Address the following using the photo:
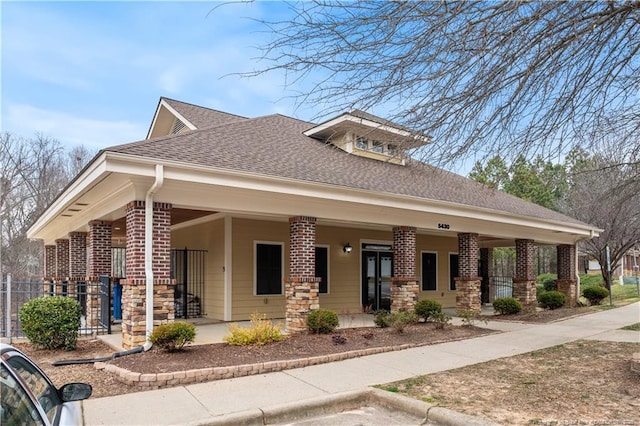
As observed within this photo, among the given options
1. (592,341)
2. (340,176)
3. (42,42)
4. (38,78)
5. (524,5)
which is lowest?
(592,341)

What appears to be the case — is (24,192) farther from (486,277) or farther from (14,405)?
(14,405)

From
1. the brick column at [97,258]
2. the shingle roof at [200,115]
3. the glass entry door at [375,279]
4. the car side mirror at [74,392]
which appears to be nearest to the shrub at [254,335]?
the brick column at [97,258]

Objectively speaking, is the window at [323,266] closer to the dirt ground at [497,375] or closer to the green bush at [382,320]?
the green bush at [382,320]

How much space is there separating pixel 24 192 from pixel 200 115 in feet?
67.4

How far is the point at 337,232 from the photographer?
15.4 meters

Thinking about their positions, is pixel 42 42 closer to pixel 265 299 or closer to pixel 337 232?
pixel 265 299

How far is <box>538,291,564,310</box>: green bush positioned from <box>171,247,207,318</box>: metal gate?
1220cm

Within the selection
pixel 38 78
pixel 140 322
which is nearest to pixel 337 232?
pixel 140 322

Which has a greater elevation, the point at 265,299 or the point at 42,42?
the point at 42,42

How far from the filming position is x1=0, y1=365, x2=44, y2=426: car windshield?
2287mm

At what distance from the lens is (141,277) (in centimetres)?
832

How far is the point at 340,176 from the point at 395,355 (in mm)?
4450

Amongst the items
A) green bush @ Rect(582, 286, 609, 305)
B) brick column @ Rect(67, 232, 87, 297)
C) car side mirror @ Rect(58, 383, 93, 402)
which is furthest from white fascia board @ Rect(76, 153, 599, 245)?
brick column @ Rect(67, 232, 87, 297)

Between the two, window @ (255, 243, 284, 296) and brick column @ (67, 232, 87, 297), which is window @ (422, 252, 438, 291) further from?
brick column @ (67, 232, 87, 297)
